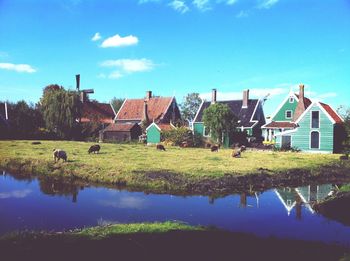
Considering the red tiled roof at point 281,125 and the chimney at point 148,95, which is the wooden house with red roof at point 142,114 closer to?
the chimney at point 148,95

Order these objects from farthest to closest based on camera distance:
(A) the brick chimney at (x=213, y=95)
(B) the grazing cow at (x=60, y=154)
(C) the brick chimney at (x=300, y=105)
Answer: (A) the brick chimney at (x=213, y=95) < (C) the brick chimney at (x=300, y=105) < (B) the grazing cow at (x=60, y=154)

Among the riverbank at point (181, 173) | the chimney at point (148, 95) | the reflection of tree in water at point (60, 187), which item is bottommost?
the reflection of tree in water at point (60, 187)

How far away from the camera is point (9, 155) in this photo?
21.6 m

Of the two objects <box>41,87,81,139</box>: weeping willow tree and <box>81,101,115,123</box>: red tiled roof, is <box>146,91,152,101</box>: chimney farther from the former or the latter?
<box>41,87,81,139</box>: weeping willow tree

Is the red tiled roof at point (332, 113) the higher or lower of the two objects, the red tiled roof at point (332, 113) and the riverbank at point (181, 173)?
the higher

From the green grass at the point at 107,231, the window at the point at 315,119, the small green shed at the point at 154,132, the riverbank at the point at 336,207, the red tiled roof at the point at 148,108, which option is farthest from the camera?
the red tiled roof at the point at 148,108

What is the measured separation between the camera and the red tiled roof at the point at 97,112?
165 ft

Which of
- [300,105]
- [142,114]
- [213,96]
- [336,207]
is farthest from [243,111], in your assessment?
[336,207]

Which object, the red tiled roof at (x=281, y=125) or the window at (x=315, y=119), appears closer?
the window at (x=315, y=119)

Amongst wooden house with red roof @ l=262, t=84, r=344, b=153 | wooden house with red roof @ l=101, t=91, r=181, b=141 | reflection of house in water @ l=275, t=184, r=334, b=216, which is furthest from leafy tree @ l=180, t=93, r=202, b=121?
reflection of house in water @ l=275, t=184, r=334, b=216

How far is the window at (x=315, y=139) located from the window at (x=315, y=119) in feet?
1.97

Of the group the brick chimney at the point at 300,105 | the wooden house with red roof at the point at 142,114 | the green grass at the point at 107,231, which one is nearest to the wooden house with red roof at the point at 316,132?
the brick chimney at the point at 300,105

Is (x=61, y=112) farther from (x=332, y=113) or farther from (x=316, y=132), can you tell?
(x=332, y=113)

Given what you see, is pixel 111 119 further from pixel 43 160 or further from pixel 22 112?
pixel 43 160
